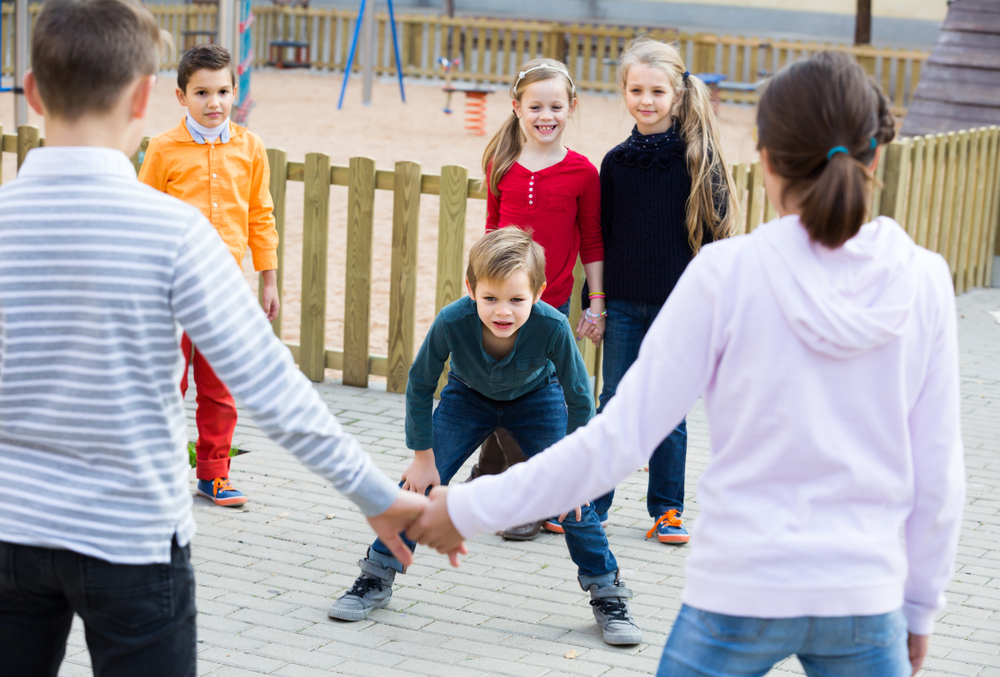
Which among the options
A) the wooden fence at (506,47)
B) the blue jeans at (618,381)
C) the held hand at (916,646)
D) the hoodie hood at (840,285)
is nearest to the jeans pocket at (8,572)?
the hoodie hood at (840,285)

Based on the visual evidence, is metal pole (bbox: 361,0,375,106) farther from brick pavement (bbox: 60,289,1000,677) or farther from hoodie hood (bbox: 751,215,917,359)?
hoodie hood (bbox: 751,215,917,359)

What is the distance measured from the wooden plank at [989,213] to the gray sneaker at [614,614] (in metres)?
7.45

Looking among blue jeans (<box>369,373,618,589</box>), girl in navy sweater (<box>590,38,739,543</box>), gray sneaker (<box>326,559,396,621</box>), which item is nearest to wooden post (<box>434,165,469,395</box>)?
girl in navy sweater (<box>590,38,739,543</box>)

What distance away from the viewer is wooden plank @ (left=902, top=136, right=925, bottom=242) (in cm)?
834

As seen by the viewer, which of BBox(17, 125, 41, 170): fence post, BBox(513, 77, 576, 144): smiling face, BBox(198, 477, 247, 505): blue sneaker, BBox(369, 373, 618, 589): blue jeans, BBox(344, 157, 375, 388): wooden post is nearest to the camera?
BBox(369, 373, 618, 589): blue jeans

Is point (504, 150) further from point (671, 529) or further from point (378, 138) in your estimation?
point (378, 138)

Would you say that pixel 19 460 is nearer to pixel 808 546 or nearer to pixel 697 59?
pixel 808 546

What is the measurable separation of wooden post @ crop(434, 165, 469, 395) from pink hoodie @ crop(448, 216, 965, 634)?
428 centimetres

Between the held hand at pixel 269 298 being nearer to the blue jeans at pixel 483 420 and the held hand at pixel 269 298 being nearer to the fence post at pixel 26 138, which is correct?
the blue jeans at pixel 483 420

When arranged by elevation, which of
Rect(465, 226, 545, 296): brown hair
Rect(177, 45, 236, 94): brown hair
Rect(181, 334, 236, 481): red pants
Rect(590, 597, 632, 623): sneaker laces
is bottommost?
Rect(590, 597, 632, 623): sneaker laces

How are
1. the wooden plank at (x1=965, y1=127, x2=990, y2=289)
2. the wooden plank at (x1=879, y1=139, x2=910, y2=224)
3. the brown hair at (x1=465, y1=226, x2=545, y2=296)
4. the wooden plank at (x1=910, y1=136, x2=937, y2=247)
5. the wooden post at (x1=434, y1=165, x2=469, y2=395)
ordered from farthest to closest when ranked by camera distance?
the wooden plank at (x1=965, y1=127, x2=990, y2=289) < the wooden plank at (x1=910, y1=136, x2=937, y2=247) < the wooden plank at (x1=879, y1=139, x2=910, y2=224) < the wooden post at (x1=434, y1=165, x2=469, y2=395) < the brown hair at (x1=465, y1=226, x2=545, y2=296)

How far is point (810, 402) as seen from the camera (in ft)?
5.91

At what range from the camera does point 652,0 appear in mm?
34594

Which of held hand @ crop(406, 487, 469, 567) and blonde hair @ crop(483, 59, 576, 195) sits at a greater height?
blonde hair @ crop(483, 59, 576, 195)
